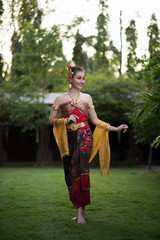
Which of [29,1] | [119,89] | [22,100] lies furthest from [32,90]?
[29,1]

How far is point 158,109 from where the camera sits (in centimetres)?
370

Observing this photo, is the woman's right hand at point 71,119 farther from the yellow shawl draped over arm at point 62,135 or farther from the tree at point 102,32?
the tree at point 102,32

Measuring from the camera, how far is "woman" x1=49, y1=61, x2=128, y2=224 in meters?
3.70

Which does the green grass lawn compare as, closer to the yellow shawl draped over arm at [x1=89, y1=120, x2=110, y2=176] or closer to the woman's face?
the yellow shawl draped over arm at [x1=89, y1=120, x2=110, y2=176]

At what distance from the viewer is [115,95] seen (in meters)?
13.1

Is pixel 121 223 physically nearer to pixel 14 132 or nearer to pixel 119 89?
pixel 119 89

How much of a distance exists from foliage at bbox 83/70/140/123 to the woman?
845cm

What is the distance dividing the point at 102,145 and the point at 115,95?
9280 millimetres

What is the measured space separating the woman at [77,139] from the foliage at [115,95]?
8.45 m

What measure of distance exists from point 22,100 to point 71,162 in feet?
32.4

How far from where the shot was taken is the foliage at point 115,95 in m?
12.6

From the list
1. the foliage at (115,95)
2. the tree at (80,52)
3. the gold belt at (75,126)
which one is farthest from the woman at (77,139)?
the tree at (80,52)

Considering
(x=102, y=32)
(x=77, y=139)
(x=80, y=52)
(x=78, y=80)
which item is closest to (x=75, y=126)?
(x=77, y=139)

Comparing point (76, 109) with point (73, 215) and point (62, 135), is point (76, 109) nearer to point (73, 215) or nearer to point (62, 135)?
point (62, 135)
